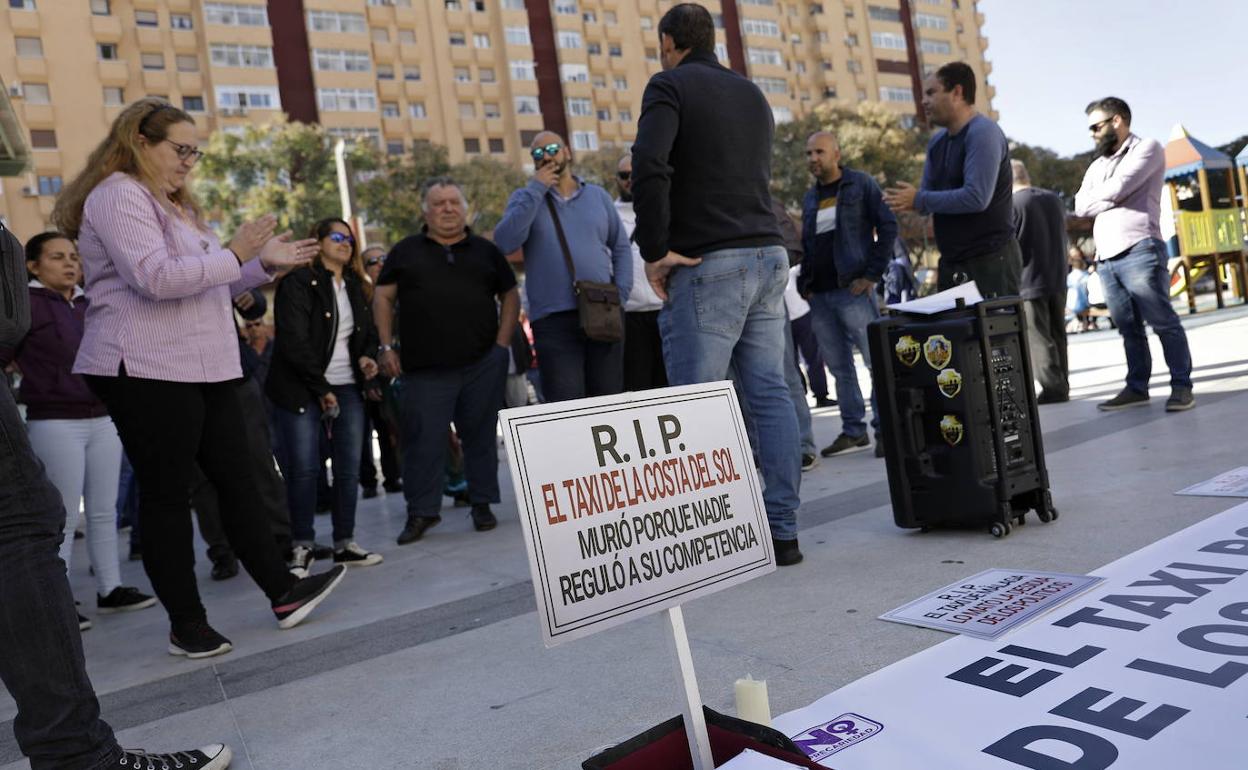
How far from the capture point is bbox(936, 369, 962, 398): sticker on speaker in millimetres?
3250

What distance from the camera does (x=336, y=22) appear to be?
5191 centimetres

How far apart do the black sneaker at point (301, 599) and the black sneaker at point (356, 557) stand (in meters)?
1.03

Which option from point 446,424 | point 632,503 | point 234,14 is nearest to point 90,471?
point 446,424

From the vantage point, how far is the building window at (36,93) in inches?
1694

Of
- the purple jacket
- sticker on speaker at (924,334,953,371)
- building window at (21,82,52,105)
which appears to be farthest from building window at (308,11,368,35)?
sticker on speaker at (924,334,953,371)

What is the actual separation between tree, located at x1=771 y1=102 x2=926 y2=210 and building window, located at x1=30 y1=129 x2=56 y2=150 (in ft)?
108

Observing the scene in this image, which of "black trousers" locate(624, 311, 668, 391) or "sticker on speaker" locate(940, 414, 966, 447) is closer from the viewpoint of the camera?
"sticker on speaker" locate(940, 414, 966, 447)

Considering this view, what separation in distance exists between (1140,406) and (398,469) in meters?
5.17

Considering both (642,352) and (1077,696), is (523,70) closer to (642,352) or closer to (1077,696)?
(642,352)

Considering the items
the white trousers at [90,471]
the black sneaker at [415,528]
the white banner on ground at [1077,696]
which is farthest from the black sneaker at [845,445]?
the white trousers at [90,471]

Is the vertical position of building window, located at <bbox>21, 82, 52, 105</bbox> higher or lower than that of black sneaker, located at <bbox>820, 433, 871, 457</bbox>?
higher

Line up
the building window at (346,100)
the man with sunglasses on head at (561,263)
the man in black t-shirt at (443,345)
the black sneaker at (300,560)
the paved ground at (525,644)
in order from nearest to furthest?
the paved ground at (525,644) < the black sneaker at (300,560) < the man with sunglasses on head at (561,263) < the man in black t-shirt at (443,345) < the building window at (346,100)

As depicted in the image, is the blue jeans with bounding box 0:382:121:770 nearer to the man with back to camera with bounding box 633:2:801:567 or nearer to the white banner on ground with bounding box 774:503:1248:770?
the white banner on ground with bounding box 774:503:1248:770

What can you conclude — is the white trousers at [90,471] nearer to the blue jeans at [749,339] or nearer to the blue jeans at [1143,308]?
the blue jeans at [749,339]
